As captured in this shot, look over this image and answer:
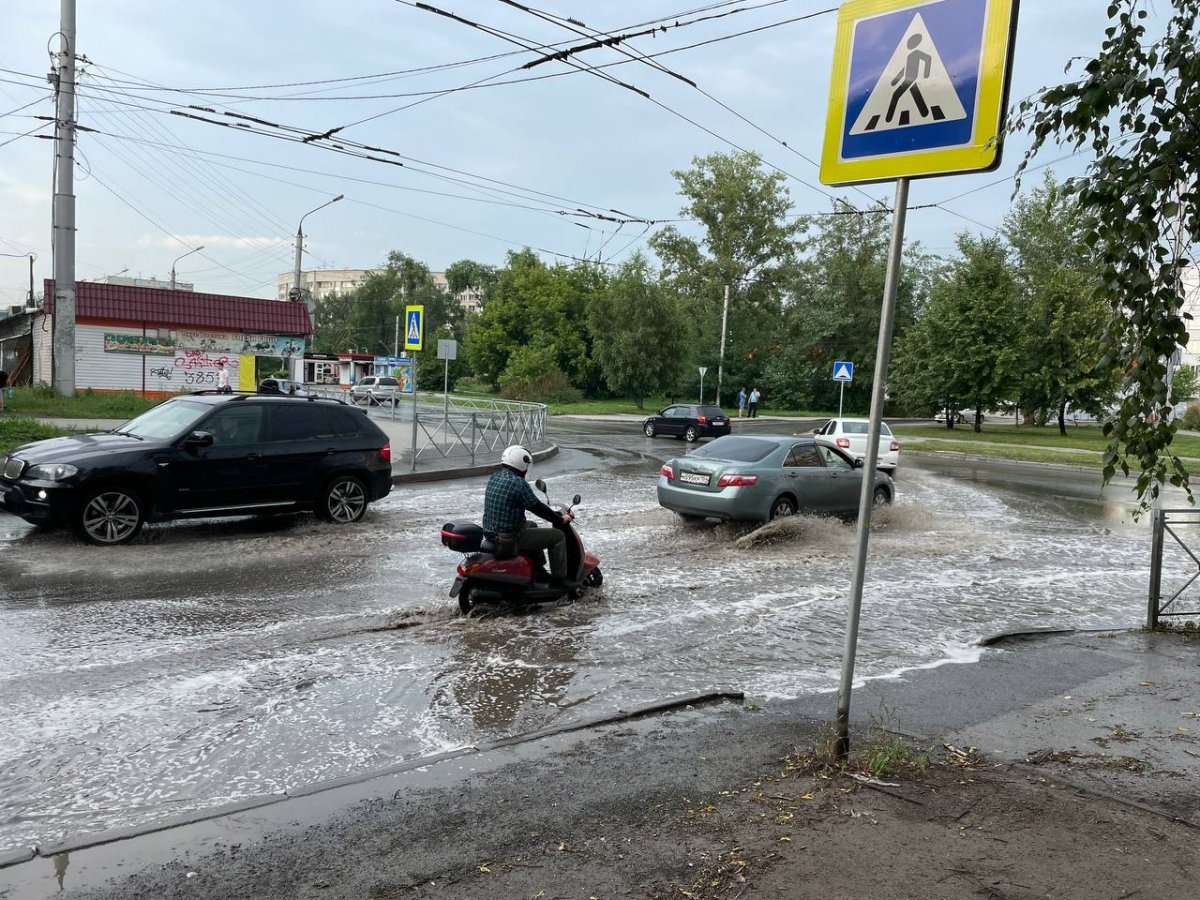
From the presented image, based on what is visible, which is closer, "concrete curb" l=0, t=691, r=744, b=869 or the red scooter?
"concrete curb" l=0, t=691, r=744, b=869

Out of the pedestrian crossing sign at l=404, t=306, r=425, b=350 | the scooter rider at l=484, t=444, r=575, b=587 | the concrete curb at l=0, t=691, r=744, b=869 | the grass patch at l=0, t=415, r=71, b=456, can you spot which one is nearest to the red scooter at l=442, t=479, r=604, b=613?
the scooter rider at l=484, t=444, r=575, b=587

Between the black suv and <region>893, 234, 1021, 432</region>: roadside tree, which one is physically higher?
<region>893, 234, 1021, 432</region>: roadside tree

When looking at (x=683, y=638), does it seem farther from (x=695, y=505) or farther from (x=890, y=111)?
(x=695, y=505)

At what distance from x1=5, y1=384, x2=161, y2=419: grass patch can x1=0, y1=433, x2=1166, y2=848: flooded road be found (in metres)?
14.0

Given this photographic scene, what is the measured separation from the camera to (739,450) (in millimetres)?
13656

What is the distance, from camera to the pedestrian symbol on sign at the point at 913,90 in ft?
13.8

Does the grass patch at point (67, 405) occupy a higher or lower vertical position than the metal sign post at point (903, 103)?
lower

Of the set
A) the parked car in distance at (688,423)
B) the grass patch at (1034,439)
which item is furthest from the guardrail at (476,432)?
the grass patch at (1034,439)

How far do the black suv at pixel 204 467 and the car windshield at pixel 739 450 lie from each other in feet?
15.2

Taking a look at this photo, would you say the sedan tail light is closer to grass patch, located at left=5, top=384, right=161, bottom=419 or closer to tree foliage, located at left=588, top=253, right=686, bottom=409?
grass patch, located at left=5, top=384, right=161, bottom=419

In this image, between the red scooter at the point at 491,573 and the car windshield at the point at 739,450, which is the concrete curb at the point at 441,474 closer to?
the car windshield at the point at 739,450

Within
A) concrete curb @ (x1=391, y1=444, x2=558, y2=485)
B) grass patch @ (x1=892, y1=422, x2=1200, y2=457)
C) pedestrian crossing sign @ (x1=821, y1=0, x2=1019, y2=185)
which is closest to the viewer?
pedestrian crossing sign @ (x1=821, y1=0, x2=1019, y2=185)

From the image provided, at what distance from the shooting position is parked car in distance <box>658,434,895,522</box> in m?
12.9

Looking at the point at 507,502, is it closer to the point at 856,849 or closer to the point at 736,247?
the point at 856,849
